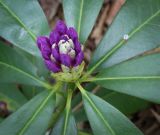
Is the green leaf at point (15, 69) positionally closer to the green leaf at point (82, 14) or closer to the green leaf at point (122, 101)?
the green leaf at point (82, 14)

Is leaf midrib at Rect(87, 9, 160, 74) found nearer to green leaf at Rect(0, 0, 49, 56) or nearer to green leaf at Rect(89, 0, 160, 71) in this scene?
green leaf at Rect(89, 0, 160, 71)

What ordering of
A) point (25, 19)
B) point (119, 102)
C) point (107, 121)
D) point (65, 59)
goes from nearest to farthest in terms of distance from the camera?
point (65, 59) → point (107, 121) → point (25, 19) → point (119, 102)

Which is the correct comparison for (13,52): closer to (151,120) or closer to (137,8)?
(137,8)

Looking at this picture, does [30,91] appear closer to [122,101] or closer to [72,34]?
[122,101]

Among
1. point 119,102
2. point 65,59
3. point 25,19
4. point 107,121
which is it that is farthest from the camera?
point 119,102

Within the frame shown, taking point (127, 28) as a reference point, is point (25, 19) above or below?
above

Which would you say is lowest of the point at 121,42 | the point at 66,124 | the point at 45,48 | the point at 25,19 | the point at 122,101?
the point at 122,101

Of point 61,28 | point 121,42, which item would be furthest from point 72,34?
point 121,42
